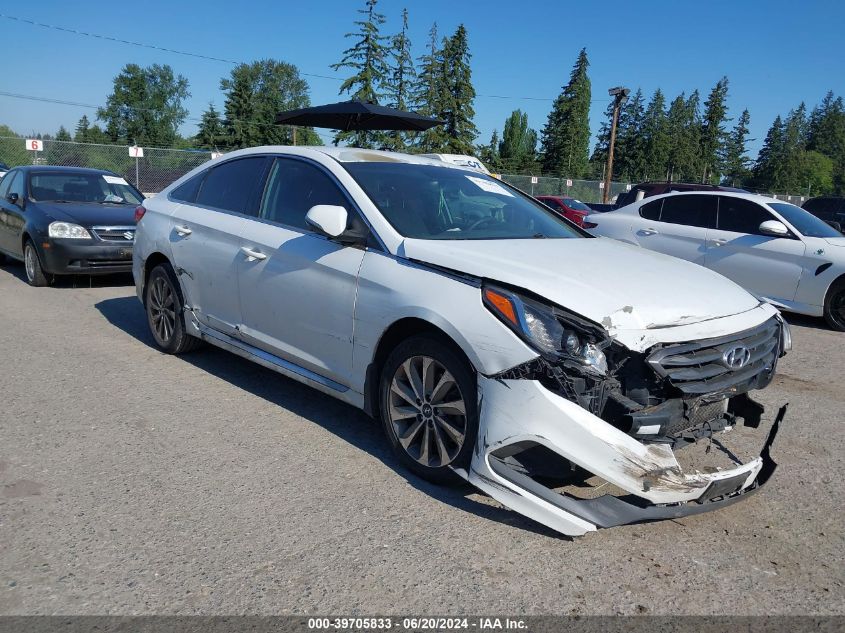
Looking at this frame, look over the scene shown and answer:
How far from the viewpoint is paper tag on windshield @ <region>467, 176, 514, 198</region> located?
457cm

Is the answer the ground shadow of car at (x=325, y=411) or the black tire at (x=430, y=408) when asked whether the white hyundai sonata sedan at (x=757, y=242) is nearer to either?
the ground shadow of car at (x=325, y=411)

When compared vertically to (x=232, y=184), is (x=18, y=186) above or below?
below

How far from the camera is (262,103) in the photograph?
268 feet

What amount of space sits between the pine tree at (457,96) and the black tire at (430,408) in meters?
44.9

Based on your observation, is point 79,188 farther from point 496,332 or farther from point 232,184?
point 496,332

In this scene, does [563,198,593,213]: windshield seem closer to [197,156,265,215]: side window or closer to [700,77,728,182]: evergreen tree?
[197,156,265,215]: side window

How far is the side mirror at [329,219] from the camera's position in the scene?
3.69 metres

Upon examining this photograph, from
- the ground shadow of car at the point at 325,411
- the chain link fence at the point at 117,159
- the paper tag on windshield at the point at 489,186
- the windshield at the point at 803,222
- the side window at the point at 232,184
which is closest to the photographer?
the ground shadow of car at the point at 325,411

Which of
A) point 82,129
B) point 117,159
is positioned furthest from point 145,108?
point 117,159

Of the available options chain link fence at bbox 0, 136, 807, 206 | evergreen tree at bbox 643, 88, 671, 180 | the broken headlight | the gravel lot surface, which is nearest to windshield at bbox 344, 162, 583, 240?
the broken headlight

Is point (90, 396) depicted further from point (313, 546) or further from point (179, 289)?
point (313, 546)

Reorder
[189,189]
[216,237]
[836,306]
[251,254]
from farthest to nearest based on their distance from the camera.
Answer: [836,306]
[189,189]
[216,237]
[251,254]

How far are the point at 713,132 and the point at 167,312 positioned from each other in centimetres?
9223

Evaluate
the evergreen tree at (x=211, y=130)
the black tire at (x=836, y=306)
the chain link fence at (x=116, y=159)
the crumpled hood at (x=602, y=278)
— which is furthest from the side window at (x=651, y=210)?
the evergreen tree at (x=211, y=130)
